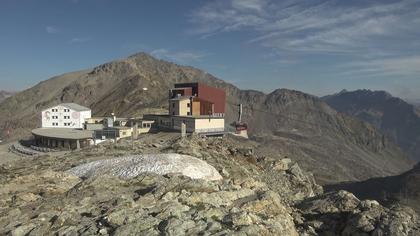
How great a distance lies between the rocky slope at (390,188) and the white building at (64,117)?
58.6 metres

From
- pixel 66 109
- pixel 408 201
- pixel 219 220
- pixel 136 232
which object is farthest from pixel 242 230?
pixel 408 201

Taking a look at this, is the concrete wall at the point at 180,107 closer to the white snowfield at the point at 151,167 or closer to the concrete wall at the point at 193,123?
the concrete wall at the point at 193,123

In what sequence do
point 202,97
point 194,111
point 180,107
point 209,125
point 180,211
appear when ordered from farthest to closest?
point 202,97, point 194,111, point 180,107, point 209,125, point 180,211

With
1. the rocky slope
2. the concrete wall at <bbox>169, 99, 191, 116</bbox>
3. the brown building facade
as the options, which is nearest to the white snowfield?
the concrete wall at <bbox>169, 99, 191, 116</bbox>

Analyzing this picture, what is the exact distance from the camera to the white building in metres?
84.1

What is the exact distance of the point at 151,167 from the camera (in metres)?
25.4

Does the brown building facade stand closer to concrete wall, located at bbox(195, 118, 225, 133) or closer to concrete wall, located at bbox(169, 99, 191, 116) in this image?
concrete wall, located at bbox(169, 99, 191, 116)

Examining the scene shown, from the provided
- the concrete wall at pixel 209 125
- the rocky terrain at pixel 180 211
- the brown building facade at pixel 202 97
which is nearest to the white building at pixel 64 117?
the brown building facade at pixel 202 97

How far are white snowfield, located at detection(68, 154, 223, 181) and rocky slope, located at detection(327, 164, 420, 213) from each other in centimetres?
7742

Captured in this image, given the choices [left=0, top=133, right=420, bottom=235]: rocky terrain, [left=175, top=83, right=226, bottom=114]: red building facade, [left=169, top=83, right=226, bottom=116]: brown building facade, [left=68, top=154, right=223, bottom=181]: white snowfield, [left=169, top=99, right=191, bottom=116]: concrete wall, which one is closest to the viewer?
[left=0, top=133, right=420, bottom=235]: rocky terrain

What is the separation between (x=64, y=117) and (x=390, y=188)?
77.8 m

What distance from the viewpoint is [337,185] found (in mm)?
101750

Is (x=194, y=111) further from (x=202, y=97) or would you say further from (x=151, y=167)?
(x=151, y=167)

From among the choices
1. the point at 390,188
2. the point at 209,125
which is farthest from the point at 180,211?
the point at 390,188
